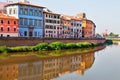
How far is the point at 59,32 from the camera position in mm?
80438

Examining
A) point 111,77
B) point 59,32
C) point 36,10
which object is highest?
point 36,10

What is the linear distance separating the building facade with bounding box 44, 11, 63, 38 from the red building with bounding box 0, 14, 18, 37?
1256 centimetres

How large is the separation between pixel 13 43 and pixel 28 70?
20.4 m

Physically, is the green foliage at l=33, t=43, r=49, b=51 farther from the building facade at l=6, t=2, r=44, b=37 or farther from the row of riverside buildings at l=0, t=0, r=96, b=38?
the building facade at l=6, t=2, r=44, b=37

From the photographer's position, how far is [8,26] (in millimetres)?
58938

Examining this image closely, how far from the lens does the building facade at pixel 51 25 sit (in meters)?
72.1

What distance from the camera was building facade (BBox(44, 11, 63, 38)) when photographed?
7212 cm

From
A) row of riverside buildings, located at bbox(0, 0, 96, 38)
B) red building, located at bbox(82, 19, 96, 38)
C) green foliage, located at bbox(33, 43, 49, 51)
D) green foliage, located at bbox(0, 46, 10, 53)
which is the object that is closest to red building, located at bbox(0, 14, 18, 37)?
row of riverside buildings, located at bbox(0, 0, 96, 38)

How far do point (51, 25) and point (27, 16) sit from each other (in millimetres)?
12335

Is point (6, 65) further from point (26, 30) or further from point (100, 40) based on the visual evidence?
point (100, 40)

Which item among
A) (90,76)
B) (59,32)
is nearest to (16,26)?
(59,32)

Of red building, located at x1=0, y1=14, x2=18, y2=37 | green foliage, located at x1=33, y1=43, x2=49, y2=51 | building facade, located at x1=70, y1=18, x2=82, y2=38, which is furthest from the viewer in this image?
building facade, located at x1=70, y1=18, x2=82, y2=38

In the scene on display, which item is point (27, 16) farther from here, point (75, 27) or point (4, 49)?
point (75, 27)

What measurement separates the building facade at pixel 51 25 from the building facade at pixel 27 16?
3036 millimetres
